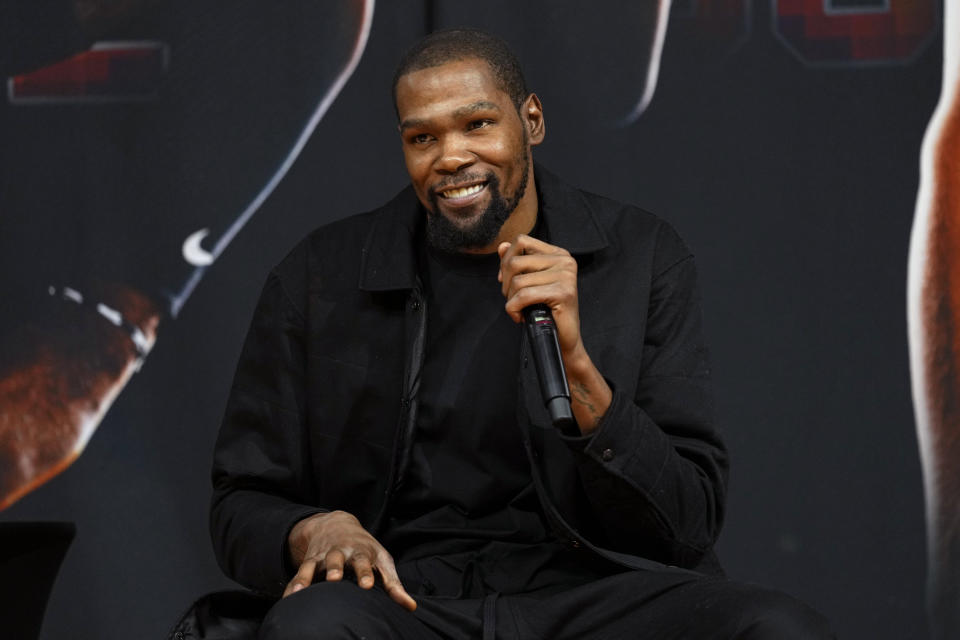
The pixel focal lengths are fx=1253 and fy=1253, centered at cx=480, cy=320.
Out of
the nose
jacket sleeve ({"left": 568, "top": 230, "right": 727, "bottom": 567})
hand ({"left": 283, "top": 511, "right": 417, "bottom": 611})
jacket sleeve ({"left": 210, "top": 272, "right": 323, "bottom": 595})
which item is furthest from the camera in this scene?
the nose

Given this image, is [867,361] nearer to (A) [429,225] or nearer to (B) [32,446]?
(A) [429,225]

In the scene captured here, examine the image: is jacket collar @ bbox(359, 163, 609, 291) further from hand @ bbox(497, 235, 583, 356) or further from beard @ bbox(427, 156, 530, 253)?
hand @ bbox(497, 235, 583, 356)

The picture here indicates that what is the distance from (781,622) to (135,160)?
5.60ft

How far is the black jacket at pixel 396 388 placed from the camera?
1697mm

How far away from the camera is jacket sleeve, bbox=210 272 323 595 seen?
171cm

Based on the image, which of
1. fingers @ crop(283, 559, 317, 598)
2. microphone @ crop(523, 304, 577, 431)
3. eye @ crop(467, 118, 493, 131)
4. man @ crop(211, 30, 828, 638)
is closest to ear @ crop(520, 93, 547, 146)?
man @ crop(211, 30, 828, 638)

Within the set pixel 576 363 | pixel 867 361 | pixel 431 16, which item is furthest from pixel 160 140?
pixel 867 361

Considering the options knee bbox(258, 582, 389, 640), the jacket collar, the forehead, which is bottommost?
knee bbox(258, 582, 389, 640)

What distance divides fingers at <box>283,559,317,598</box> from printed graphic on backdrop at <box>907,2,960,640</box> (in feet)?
4.81

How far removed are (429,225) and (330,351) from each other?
25 cm

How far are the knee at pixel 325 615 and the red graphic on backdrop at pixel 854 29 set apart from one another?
160cm

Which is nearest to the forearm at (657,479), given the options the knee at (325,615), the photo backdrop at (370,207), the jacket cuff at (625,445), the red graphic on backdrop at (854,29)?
the jacket cuff at (625,445)

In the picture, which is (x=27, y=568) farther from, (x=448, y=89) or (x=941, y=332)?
(x=941, y=332)

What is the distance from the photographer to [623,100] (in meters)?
2.54
